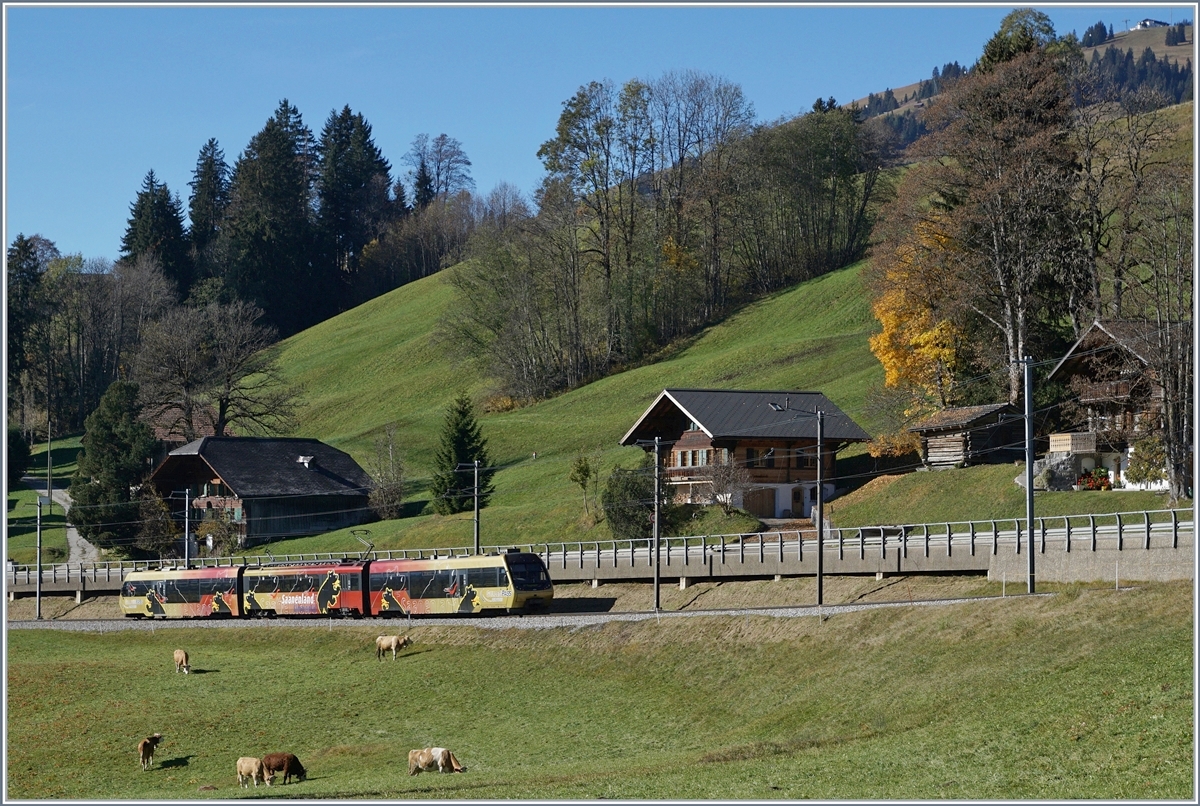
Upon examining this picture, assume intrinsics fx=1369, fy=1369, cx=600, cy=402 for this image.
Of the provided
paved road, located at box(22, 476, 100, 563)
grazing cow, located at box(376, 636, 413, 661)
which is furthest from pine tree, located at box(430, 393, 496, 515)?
grazing cow, located at box(376, 636, 413, 661)

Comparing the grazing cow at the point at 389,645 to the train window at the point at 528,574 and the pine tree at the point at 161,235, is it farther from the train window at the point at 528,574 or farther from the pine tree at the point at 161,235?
the pine tree at the point at 161,235

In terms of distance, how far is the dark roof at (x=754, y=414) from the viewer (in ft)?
255

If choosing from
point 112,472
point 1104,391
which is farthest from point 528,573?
point 112,472

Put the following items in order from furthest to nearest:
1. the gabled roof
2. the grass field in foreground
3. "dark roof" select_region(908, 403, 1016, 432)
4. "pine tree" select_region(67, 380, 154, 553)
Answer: "pine tree" select_region(67, 380, 154, 553)
"dark roof" select_region(908, 403, 1016, 432)
the gabled roof
the grass field in foreground

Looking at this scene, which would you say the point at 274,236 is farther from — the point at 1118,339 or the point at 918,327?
the point at 1118,339

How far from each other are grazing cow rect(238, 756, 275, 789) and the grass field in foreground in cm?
102

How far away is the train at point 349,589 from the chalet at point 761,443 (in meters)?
20.6

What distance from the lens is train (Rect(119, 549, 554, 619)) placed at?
56812mm

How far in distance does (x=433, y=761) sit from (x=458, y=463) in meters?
57.9

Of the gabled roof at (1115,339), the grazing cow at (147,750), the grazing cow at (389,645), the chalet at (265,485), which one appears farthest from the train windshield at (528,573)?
the chalet at (265,485)

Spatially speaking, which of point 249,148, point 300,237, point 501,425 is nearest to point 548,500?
point 501,425

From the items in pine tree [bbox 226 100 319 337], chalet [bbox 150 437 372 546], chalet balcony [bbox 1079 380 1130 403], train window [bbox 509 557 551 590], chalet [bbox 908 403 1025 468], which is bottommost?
train window [bbox 509 557 551 590]

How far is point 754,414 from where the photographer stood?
79375mm

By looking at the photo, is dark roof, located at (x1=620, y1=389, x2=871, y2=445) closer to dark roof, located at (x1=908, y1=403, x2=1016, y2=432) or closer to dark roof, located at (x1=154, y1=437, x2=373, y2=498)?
dark roof, located at (x1=908, y1=403, x2=1016, y2=432)
